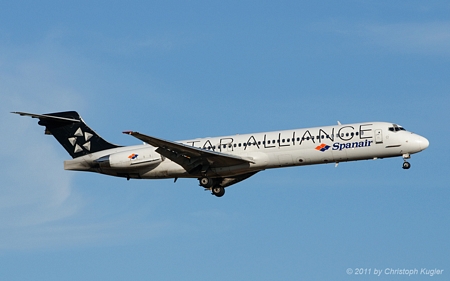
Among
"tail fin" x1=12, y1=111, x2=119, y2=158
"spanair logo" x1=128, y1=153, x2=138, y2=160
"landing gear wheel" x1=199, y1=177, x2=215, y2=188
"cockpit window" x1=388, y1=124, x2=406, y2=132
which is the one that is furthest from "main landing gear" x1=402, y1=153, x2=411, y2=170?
"tail fin" x1=12, y1=111, x2=119, y2=158

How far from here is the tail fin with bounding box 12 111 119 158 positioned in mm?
50562

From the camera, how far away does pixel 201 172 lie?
4766 centimetres

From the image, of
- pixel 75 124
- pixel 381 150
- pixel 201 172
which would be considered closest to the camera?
pixel 381 150

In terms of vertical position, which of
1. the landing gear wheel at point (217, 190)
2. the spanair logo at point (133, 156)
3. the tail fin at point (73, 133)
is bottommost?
the landing gear wheel at point (217, 190)

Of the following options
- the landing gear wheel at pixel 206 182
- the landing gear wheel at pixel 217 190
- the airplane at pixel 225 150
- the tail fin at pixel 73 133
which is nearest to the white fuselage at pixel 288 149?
the airplane at pixel 225 150

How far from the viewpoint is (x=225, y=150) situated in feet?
156

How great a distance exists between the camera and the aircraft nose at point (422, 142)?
145 feet

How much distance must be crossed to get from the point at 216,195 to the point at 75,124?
10.2 m

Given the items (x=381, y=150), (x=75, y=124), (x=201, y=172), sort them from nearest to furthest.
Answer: (x=381, y=150) < (x=201, y=172) < (x=75, y=124)

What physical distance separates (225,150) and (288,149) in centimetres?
409

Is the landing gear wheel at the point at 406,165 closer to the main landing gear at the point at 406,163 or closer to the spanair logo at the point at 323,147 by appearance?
the main landing gear at the point at 406,163

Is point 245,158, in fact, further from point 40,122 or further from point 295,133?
point 40,122

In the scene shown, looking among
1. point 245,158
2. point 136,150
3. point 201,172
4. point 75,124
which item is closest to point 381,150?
point 245,158

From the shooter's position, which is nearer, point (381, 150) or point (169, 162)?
point (381, 150)
